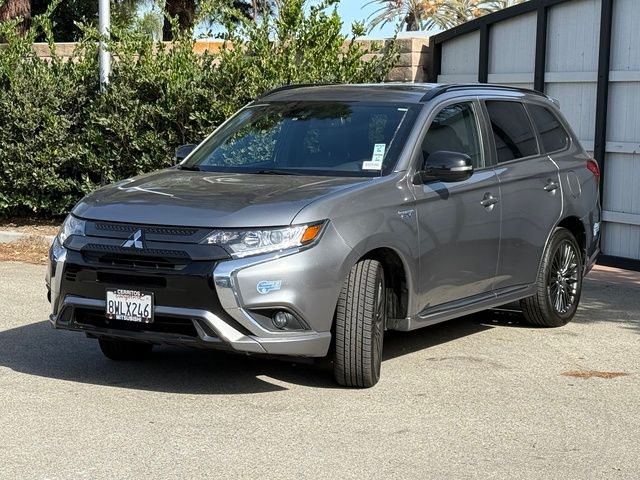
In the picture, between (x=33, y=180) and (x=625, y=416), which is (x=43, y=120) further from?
(x=625, y=416)

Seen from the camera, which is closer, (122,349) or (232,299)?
(232,299)

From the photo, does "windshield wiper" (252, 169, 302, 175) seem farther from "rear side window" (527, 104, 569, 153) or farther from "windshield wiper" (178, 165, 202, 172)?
"rear side window" (527, 104, 569, 153)

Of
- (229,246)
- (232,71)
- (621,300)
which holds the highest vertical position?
(232,71)

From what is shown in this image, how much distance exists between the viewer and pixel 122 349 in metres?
7.69

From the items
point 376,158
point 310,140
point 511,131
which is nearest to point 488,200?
point 511,131

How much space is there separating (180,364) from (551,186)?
3025 millimetres

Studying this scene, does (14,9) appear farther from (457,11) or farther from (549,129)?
(457,11)

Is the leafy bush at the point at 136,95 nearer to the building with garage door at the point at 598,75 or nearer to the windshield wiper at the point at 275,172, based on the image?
the building with garage door at the point at 598,75

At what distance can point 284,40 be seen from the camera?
45.2 ft

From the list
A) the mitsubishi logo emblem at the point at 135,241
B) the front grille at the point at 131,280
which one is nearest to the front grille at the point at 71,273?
the front grille at the point at 131,280

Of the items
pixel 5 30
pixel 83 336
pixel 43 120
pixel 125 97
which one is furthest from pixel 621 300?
pixel 5 30

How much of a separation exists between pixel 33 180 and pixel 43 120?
691 mm

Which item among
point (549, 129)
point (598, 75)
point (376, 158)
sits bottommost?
point (376, 158)

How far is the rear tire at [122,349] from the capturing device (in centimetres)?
764
